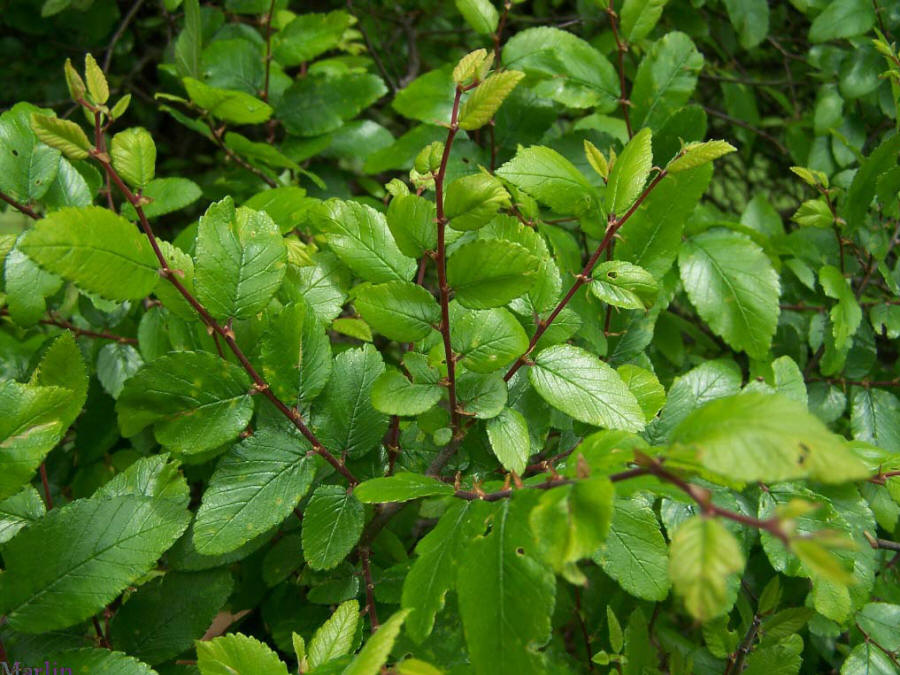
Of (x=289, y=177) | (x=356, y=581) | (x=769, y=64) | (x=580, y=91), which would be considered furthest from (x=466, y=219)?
(x=769, y=64)

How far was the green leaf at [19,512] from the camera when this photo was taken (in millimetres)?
713

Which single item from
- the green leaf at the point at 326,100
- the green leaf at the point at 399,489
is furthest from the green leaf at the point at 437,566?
the green leaf at the point at 326,100

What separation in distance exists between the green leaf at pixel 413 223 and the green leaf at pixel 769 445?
294mm

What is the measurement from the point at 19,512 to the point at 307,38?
0.96 metres

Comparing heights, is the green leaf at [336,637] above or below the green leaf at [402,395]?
below

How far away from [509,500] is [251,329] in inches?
15.1

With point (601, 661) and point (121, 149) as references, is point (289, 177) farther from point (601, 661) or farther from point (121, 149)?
point (601, 661)

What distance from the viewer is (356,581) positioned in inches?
31.5

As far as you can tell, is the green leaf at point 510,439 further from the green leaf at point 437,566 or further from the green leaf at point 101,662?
the green leaf at point 101,662

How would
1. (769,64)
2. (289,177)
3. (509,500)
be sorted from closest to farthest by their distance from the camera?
(509,500), (289,177), (769,64)

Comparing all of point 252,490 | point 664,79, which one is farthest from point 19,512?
point 664,79

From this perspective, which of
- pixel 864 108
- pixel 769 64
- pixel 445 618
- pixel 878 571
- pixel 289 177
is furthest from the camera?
pixel 769 64

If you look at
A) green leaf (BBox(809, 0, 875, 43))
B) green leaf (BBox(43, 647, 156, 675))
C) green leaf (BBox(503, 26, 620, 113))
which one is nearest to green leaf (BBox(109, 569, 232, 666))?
green leaf (BBox(43, 647, 156, 675))

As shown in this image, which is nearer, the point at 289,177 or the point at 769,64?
the point at 289,177
